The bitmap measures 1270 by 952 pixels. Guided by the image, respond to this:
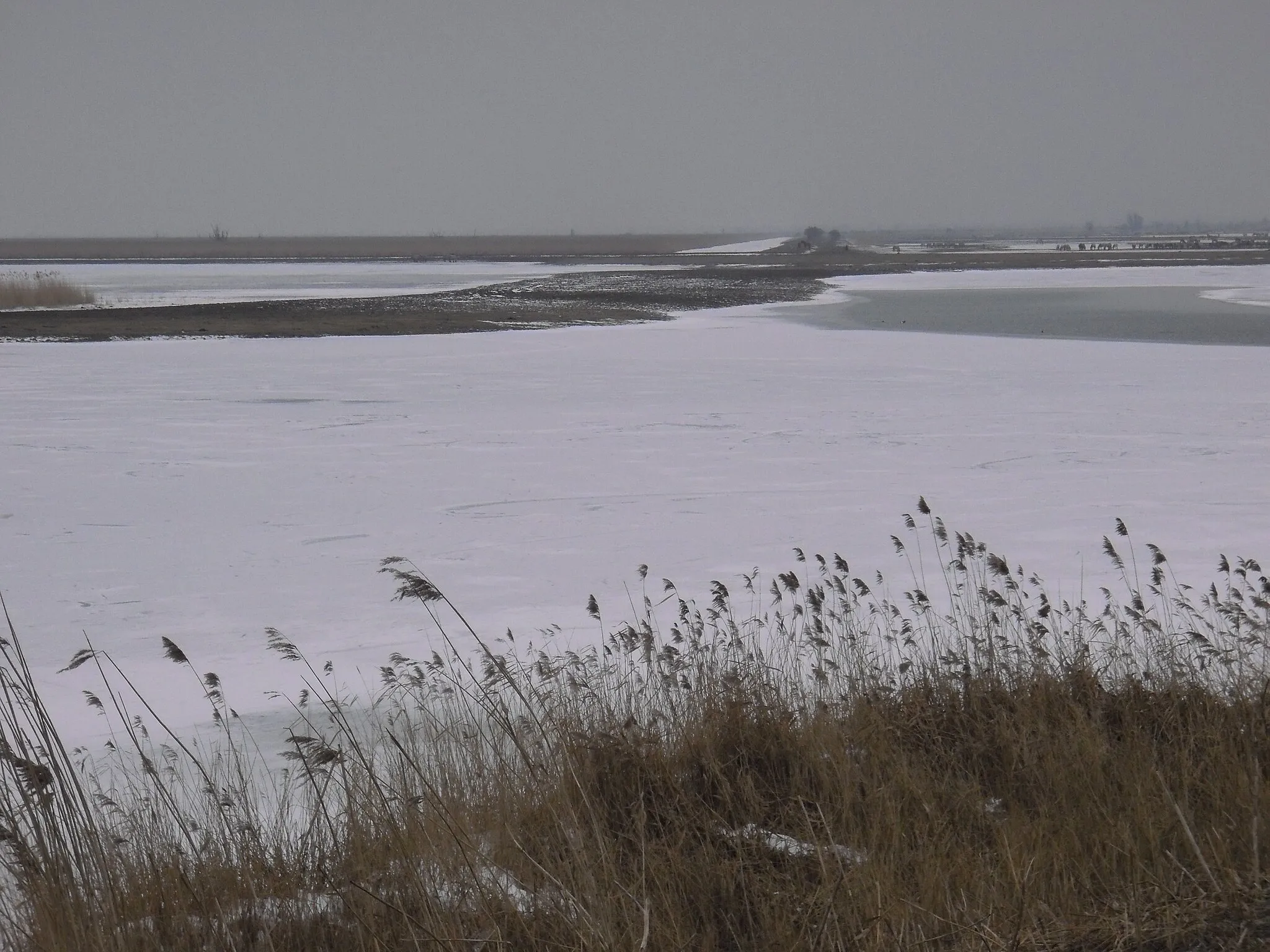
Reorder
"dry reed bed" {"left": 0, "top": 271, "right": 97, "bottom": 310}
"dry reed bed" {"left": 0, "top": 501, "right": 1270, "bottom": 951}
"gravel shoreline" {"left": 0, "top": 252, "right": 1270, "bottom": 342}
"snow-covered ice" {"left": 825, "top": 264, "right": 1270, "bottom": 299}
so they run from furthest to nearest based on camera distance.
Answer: "snow-covered ice" {"left": 825, "top": 264, "right": 1270, "bottom": 299}
"dry reed bed" {"left": 0, "top": 271, "right": 97, "bottom": 310}
"gravel shoreline" {"left": 0, "top": 252, "right": 1270, "bottom": 342}
"dry reed bed" {"left": 0, "top": 501, "right": 1270, "bottom": 951}

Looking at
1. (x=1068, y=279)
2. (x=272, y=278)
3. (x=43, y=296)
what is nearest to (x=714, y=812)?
(x=43, y=296)

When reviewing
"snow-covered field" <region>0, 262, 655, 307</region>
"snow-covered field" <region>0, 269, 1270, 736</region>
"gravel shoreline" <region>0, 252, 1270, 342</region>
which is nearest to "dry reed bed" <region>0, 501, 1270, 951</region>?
"snow-covered field" <region>0, 269, 1270, 736</region>

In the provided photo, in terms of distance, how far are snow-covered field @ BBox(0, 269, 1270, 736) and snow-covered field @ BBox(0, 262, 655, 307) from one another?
24.4 metres

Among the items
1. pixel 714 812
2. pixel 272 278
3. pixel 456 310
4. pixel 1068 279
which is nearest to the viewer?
pixel 714 812

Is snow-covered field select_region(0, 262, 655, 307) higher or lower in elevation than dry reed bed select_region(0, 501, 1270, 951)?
higher

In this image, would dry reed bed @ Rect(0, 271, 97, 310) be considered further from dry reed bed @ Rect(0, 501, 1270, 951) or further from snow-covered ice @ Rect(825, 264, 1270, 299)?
dry reed bed @ Rect(0, 501, 1270, 951)

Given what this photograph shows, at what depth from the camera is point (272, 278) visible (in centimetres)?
6394

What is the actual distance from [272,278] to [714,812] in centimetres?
6411

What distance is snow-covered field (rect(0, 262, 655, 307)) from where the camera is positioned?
146 ft

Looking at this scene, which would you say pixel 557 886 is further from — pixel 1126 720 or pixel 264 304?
pixel 264 304

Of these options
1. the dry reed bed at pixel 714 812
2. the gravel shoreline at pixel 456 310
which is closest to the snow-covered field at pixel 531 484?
the dry reed bed at pixel 714 812

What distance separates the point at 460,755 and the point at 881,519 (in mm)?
5780

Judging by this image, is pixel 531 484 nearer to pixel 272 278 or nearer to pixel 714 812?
pixel 714 812

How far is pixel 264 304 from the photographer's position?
3800cm
